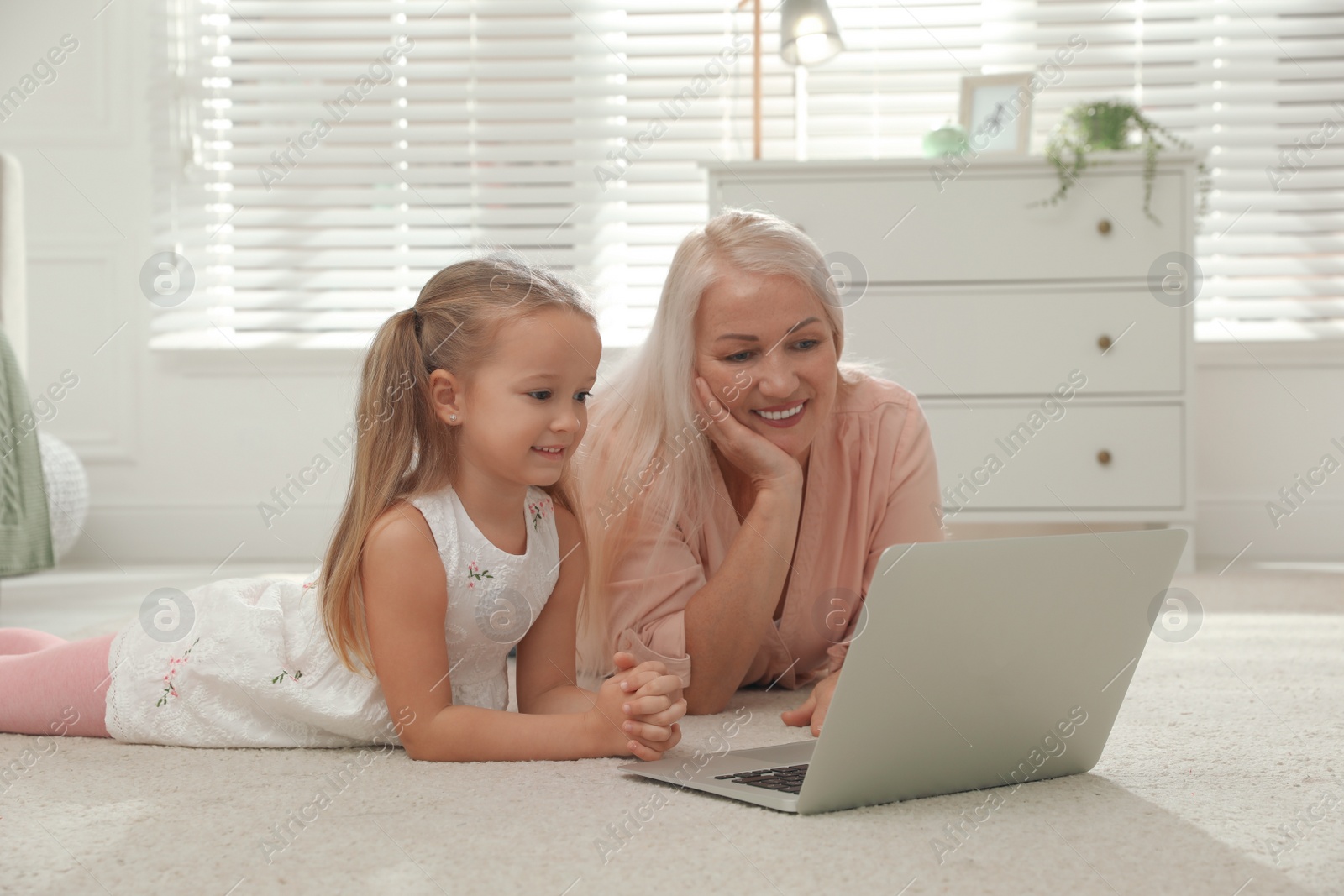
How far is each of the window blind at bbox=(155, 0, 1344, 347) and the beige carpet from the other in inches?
85.0

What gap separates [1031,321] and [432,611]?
185 centimetres

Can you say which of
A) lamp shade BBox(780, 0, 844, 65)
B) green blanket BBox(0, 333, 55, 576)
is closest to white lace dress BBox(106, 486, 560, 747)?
green blanket BBox(0, 333, 55, 576)

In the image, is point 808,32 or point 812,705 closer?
point 812,705

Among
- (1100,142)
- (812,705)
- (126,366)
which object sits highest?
(1100,142)

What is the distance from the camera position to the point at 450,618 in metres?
1.14

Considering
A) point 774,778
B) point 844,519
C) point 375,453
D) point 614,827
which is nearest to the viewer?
point 614,827

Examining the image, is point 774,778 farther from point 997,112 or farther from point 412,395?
point 997,112

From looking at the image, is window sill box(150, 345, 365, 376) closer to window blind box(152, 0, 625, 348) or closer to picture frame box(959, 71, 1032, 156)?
window blind box(152, 0, 625, 348)

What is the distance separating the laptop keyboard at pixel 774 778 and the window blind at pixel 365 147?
234cm

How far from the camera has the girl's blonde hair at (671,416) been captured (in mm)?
1348

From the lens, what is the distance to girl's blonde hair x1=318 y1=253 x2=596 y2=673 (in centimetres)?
111

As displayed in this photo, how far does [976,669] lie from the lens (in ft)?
2.98

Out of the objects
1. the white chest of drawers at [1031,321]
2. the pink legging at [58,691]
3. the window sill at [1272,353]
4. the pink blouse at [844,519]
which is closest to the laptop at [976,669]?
the pink blouse at [844,519]

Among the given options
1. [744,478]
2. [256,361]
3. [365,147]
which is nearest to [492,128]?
[365,147]
